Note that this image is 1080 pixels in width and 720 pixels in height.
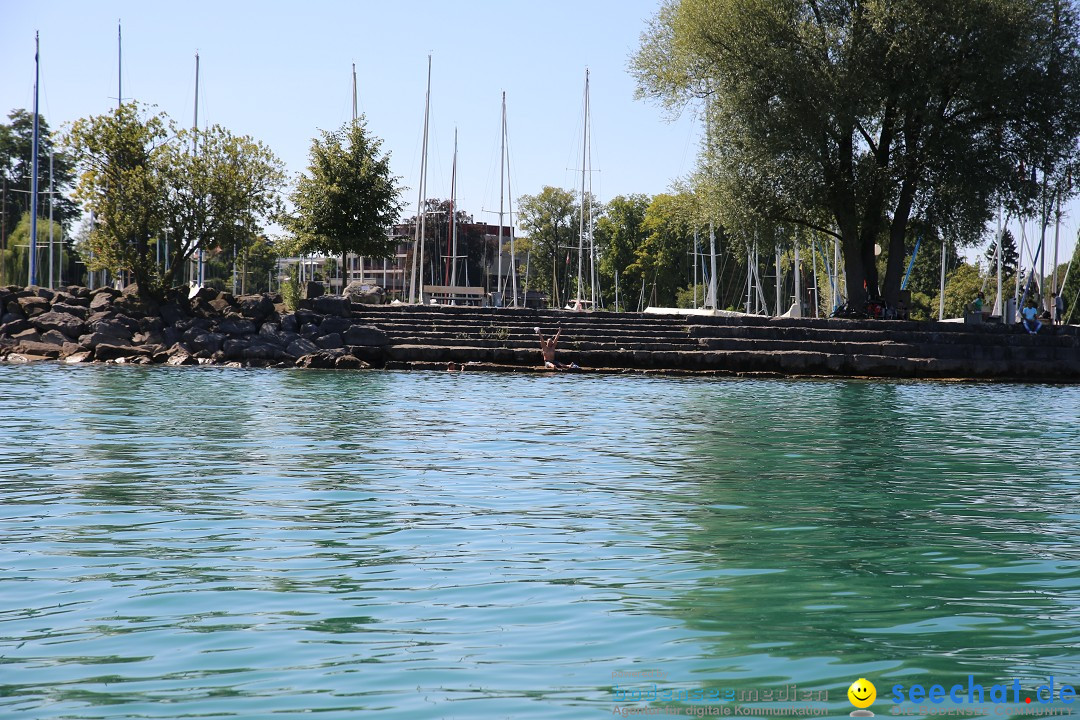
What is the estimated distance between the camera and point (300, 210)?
4225 cm

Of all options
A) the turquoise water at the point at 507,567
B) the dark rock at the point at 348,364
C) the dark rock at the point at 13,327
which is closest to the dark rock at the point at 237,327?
the dark rock at the point at 348,364

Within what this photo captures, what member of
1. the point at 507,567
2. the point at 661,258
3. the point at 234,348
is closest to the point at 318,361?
the point at 234,348

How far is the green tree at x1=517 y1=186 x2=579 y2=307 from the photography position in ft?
299

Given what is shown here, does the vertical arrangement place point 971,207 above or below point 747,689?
above

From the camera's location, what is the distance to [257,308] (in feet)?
111

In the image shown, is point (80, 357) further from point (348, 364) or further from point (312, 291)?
point (348, 364)

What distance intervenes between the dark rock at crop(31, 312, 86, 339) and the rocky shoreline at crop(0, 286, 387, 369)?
1.3 inches

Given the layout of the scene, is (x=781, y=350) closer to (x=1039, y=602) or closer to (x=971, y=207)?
(x=971, y=207)

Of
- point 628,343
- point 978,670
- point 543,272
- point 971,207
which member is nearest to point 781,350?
point 628,343

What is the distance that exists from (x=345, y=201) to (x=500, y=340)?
41.4 feet

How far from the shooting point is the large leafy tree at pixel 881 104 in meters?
30.4

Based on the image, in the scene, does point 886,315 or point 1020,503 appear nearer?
point 1020,503

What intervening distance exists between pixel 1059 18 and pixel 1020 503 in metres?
28.3

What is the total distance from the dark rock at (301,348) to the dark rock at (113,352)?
4285 mm
